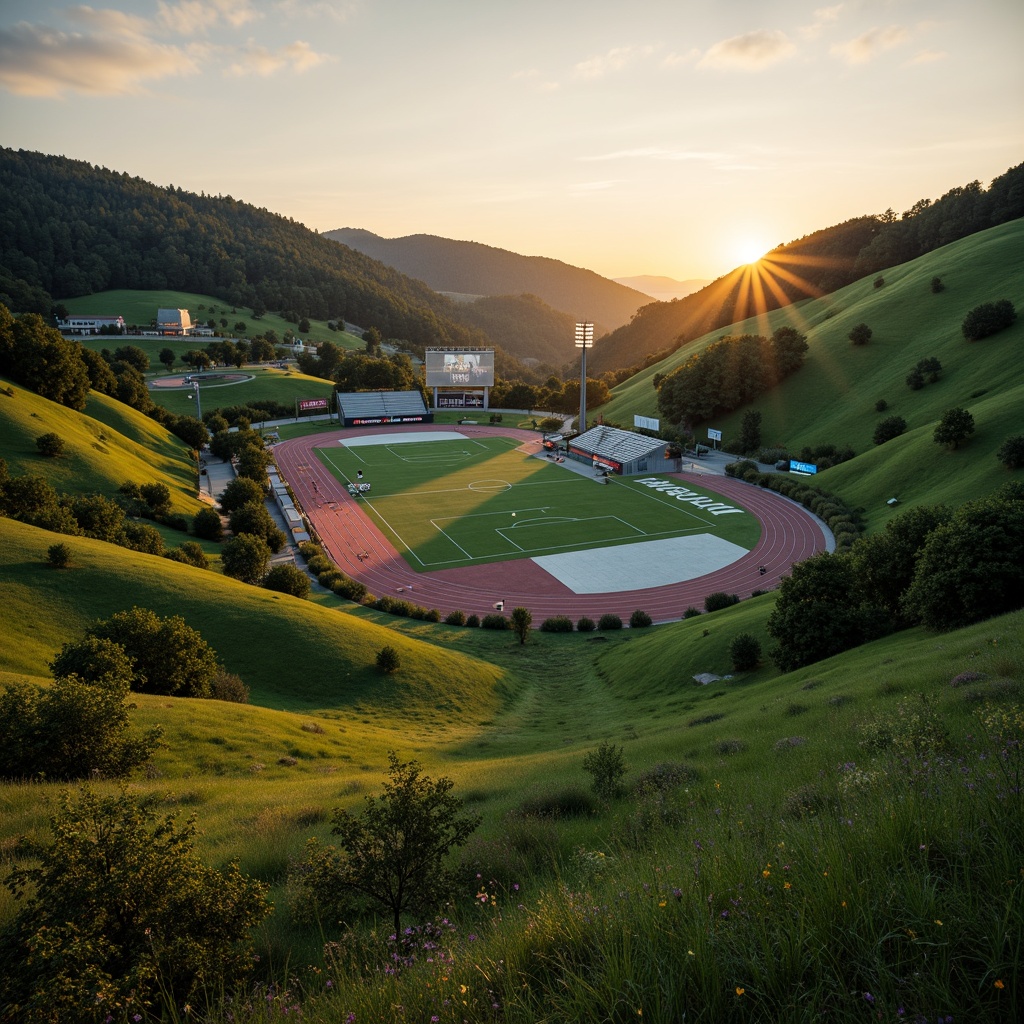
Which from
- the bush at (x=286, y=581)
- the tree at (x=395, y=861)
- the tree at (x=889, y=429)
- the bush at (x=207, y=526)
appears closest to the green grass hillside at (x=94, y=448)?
the bush at (x=207, y=526)

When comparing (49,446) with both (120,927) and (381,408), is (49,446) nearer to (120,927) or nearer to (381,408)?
(120,927)

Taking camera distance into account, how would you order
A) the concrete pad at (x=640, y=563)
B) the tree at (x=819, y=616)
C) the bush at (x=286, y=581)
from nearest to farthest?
the tree at (x=819, y=616) < the bush at (x=286, y=581) < the concrete pad at (x=640, y=563)

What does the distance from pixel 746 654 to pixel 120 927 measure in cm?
2908

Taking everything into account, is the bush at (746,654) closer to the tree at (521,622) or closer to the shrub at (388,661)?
the tree at (521,622)

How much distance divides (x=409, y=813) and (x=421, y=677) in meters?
25.2

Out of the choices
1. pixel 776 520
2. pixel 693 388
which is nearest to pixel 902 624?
pixel 776 520

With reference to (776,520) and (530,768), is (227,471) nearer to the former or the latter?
(776,520)

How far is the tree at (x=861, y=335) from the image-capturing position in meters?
93.0

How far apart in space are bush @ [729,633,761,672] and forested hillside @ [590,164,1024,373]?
127926 mm

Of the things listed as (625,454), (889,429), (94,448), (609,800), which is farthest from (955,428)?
(94,448)

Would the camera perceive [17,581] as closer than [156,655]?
No

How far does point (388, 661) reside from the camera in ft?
104

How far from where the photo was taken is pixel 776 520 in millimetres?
65125

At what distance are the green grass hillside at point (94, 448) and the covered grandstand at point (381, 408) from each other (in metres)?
39.1
